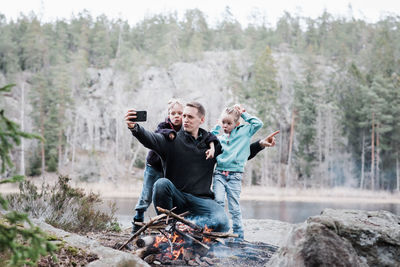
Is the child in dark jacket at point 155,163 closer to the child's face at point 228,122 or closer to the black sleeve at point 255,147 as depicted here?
the child's face at point 228,122

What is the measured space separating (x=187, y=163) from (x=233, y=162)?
1.24 meters

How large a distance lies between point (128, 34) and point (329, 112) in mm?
32824

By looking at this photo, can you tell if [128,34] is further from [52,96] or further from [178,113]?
[178,113]

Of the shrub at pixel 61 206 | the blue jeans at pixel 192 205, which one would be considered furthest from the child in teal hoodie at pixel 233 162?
the shrub at pixel 61 206

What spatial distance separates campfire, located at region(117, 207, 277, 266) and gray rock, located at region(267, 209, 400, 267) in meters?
0.97

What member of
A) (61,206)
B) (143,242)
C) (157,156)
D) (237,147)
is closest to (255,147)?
(237,147)

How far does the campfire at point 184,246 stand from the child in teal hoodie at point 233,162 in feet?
2.74

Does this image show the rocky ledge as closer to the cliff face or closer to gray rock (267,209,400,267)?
gray rock (267,209,400,267)

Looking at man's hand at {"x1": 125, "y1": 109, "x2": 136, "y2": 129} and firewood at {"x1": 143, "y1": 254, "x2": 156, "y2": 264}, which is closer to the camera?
man's hand at {"x1": 125, "y1": 109, "x2": 136, "y2": 129}

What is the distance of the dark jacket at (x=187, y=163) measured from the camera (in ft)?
14.5

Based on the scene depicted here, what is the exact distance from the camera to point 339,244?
3117 mm

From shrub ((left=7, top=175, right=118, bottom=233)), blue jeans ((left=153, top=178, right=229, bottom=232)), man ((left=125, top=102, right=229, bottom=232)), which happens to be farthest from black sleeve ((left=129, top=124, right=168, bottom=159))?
shrub ((left=7, top=175, right=118, bottom=233))

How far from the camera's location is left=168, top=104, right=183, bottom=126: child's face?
5156 millimetres

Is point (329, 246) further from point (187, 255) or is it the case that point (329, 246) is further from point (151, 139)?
point (151, 139)
